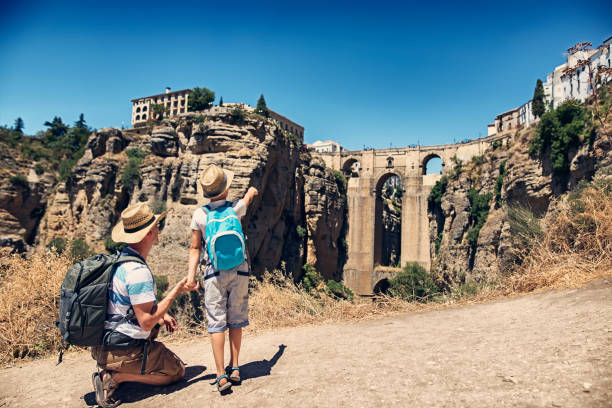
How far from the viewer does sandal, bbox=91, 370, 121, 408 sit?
2.82 metres

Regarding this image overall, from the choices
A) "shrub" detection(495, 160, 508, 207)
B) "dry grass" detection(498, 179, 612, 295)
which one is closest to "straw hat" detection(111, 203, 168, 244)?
"dry grass" detection(498, 179, 612, 295)

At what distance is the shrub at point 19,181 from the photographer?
33.0m

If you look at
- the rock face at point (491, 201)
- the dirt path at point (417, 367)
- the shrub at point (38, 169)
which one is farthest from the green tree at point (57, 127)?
the dirt path at point (417, 367)

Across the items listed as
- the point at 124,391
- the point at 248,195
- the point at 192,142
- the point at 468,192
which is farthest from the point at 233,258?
the point at 468,192

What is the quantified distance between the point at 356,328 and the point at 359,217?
119 ft

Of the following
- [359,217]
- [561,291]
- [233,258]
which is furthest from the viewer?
[359,217]

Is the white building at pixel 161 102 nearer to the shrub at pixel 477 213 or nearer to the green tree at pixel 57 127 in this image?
the green tree at pixel 57 127

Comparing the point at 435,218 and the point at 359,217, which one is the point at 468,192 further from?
the point at 359,217

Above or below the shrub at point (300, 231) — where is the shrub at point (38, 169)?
above

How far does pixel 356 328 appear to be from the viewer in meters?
4.58

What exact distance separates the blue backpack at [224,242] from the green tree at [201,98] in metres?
41.3

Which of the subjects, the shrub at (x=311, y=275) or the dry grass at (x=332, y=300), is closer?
the dry grass at (x=332, y=300)

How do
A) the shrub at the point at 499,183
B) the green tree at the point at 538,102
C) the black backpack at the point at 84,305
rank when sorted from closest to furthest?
1. the black backpack at the point at 84,305
2. the shrub at the point at 499,183
3. the green tree at the point at 538,102

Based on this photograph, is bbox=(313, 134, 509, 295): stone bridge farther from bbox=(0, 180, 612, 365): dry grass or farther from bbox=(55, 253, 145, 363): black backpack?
bbox=(55, 253, 145, 363): black backpack
